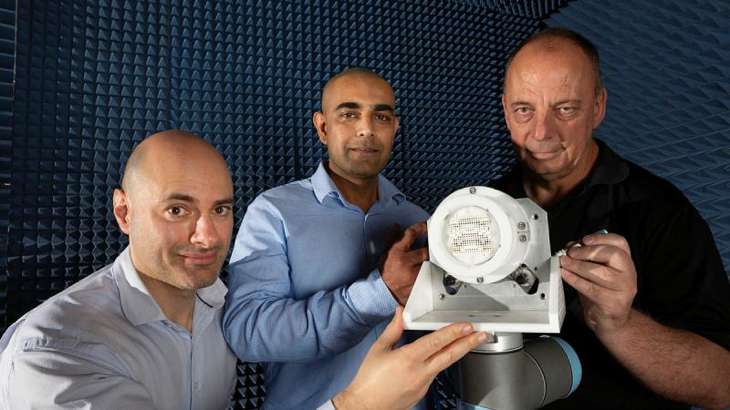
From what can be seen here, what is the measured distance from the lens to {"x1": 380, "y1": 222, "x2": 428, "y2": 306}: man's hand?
3.91 ft

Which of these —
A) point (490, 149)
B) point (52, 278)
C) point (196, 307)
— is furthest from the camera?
point (490, 149)

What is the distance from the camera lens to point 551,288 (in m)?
0.90

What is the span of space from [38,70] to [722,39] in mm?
2982

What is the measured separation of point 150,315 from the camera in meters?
1.29

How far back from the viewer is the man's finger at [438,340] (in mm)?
855

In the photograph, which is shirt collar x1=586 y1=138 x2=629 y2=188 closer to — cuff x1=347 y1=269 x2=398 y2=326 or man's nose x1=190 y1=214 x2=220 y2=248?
cuff x1=347 y1=269 x2=398 y2=326

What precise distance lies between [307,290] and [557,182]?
2.45ft

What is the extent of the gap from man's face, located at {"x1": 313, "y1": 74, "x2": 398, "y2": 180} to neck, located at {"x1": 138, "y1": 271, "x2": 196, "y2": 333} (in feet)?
Result: 2.00

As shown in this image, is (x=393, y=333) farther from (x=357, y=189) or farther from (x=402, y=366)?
(x=357, y=189)

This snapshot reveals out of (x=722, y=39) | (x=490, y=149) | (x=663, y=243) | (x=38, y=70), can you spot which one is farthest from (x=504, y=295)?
(x=490, y=149)

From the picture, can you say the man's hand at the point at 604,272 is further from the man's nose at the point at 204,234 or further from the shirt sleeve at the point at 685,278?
the man's nose at the point at 204,234

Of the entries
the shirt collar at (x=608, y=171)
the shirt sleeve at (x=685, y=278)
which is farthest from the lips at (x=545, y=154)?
the shirt sleeve at (x=685, y=278)

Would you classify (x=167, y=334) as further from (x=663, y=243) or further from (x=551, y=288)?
(x=663, y=243)

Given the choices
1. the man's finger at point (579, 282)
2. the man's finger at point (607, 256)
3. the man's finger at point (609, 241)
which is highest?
the man's finger at point (609, 241)
